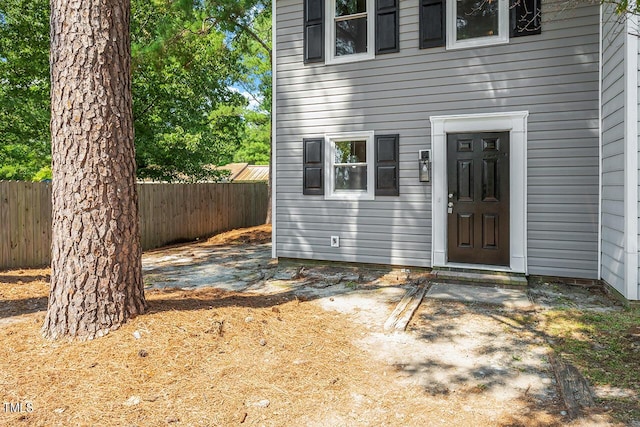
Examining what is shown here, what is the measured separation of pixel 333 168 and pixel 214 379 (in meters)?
4.80

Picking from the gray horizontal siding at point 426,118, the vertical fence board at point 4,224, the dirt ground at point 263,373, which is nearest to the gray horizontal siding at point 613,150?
the gray horizontal siding at point 426,118

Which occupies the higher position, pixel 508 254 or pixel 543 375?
pixel 508 254

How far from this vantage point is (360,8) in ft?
23.5

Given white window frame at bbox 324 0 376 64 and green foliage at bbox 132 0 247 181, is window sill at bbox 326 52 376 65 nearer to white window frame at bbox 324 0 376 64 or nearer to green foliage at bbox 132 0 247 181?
white window frame at bbox 324 0 376 64

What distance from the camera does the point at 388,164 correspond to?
680 cm

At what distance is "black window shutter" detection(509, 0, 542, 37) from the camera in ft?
19.4

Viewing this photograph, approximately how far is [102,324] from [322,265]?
14.2ft

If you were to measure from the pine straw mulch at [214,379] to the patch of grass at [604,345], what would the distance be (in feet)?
2.31

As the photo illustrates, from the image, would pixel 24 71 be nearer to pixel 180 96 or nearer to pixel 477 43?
pixel 180 96

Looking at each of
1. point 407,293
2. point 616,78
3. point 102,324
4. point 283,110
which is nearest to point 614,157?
point 616,78

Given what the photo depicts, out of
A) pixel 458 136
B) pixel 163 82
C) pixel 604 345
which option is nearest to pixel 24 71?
pixel 163 82

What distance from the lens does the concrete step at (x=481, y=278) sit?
231 inches

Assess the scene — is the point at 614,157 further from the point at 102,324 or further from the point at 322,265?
the point at 102,324

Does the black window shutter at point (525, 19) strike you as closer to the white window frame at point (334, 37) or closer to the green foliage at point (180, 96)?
the white window frame at point (334, 37)
